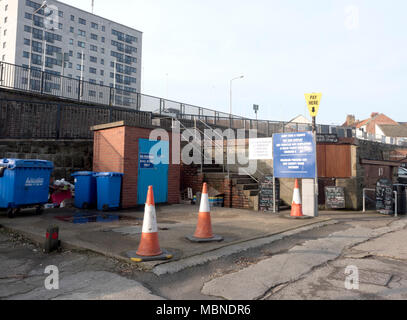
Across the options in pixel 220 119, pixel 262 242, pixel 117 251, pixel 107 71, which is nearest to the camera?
pixel 117 251

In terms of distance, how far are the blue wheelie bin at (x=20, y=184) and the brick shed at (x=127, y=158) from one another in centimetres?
223

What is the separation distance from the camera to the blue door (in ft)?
32.0

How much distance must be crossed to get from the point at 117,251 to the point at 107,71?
275 feet

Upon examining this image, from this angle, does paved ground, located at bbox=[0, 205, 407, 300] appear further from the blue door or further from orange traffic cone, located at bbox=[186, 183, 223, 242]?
the blue door

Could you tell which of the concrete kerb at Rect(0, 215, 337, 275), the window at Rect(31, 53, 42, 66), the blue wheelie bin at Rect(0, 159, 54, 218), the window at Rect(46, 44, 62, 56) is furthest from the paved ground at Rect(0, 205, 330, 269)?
the window at Rect(46, 44, 62, 56)

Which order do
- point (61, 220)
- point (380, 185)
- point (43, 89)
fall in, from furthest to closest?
1. point (43, 89)
2. point (380, 185)
3. point (61, 220)

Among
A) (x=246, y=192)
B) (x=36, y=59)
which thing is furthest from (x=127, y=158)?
(x=36, y=59)

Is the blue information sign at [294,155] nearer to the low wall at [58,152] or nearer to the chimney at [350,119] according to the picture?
the low wall at [58,152]

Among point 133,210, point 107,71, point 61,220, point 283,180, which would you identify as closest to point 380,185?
point 283,180

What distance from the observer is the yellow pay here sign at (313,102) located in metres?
9.09

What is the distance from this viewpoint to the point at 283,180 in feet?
37.3

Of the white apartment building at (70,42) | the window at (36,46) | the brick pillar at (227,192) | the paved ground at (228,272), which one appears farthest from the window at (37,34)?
the paved ground at (228,272)

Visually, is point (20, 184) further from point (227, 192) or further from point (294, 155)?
point (294, 155)
